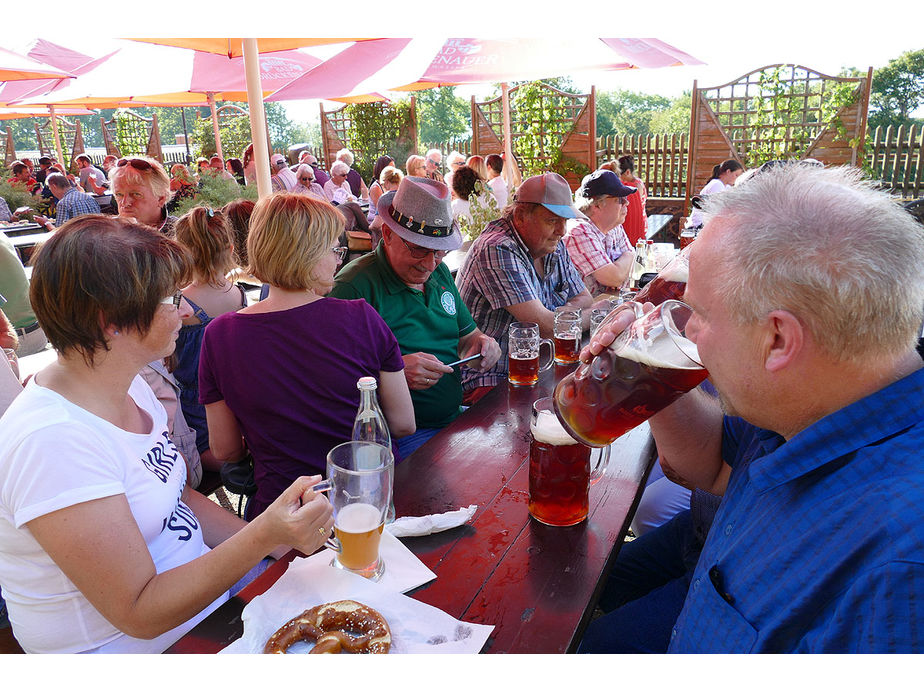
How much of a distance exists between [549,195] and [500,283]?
0.52 meters

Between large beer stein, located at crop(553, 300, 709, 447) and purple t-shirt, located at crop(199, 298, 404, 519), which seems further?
purple t-shirt, located at crop(199, 298, 404, 519)

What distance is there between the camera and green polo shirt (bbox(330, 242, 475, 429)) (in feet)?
8.42

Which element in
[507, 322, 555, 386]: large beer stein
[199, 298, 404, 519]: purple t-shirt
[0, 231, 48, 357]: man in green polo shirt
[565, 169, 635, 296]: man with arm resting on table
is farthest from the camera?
[565, 169, 635, 296]: man with arm resting on table

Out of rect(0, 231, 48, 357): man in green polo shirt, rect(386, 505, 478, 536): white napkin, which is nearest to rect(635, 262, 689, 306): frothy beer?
rect(386, 505, 478, 536): white napkin

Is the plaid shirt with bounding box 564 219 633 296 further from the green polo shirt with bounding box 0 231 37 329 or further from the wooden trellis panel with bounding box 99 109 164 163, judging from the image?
the wooden trellis panel with bounding box 99 109 164 163

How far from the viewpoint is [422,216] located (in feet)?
8.37

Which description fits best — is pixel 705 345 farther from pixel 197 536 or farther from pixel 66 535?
pixel 197 536

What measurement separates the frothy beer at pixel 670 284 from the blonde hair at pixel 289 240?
1.06m

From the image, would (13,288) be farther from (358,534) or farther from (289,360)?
(358,534)

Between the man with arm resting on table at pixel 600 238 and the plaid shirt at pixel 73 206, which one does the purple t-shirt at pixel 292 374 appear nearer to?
the man with arm resting on table at pixel 600 238

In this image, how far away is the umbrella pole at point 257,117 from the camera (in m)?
3.89

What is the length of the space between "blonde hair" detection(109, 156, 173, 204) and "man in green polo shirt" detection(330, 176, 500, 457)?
2.03 m

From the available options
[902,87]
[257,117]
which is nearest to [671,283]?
[257,117]

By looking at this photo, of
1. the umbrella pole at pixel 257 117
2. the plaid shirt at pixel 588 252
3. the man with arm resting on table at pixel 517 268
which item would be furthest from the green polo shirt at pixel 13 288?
the plaid shirt at pixel 588 252
